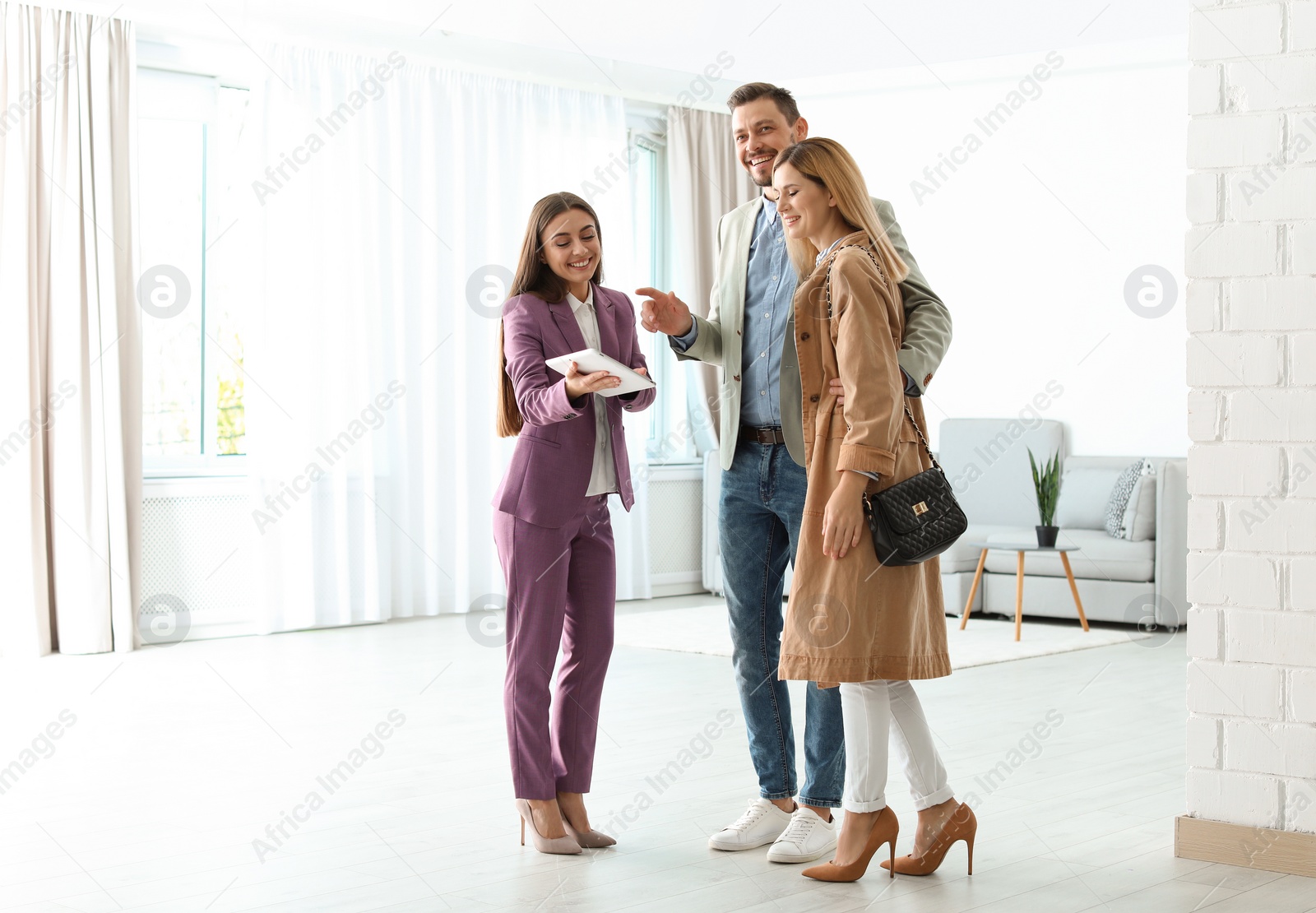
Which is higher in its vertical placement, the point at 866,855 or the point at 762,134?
the point at 762,134

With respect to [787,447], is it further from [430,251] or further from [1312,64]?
[430,251]

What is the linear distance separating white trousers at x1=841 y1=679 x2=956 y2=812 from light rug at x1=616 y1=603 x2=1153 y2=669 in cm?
245

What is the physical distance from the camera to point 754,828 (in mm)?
2562

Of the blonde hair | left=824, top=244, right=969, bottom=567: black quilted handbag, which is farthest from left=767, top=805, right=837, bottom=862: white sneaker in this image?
the blonde hair

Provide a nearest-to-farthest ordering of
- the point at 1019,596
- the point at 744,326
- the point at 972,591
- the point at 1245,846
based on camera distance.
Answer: the point at 1245,846, the point at 744,326, the point at 1019,596, the point at 972,591

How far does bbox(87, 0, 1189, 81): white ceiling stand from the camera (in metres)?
5.63

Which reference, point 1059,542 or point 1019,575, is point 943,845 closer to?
point 1019,575

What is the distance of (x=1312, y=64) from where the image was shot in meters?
2.34

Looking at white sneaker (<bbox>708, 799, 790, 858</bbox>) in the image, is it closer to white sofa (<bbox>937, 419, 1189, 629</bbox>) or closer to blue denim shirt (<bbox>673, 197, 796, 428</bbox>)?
blue denim shirt (<bbox>673, 197, 796, 428</bbox>)

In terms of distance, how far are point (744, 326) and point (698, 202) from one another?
15.9 ft

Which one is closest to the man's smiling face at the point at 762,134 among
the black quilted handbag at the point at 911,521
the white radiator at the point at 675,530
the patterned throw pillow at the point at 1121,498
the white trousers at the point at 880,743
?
the black quilted handbag at the point at 911,521

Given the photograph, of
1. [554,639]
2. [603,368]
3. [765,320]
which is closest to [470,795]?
[554,639]

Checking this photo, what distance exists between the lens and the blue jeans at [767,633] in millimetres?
2498

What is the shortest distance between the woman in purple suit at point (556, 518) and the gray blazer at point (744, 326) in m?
0.17
